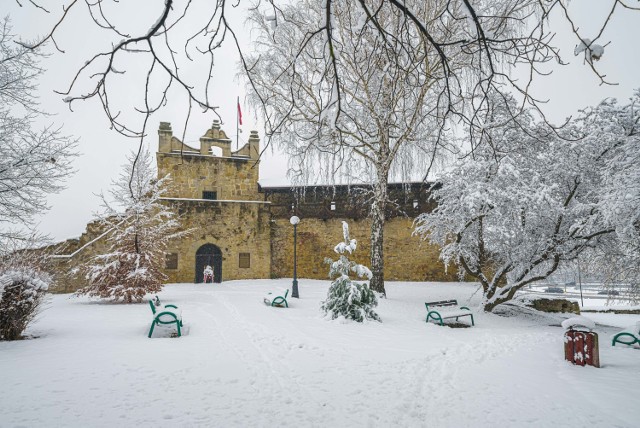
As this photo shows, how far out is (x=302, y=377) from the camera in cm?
459

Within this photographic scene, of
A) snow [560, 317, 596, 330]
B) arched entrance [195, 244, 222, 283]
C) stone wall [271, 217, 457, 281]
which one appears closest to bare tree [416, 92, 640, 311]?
snow [560, 317, 596, 330]

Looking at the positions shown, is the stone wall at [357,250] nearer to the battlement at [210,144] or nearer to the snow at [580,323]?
the battlement at [210,144]

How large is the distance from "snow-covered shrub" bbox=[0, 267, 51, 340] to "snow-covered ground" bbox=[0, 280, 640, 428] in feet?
1.00

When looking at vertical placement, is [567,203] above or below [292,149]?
below

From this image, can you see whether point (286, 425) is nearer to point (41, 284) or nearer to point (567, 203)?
point (41, 284)

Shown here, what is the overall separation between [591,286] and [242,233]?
1591 inches

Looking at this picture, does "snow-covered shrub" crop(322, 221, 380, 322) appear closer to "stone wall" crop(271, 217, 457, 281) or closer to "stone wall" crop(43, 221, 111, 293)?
"stone wall" crop(271, 217, 457, 281)

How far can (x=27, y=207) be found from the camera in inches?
357

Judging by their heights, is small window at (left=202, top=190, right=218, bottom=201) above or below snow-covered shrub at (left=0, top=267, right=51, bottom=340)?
above

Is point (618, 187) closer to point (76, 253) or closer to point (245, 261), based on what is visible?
point (245, 261)

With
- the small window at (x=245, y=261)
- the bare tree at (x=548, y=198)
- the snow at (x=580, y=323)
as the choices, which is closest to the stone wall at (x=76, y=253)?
the small window at (x=245, y=261)

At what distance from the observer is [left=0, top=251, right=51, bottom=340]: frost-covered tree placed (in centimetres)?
589

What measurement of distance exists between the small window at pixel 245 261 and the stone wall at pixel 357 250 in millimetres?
1230

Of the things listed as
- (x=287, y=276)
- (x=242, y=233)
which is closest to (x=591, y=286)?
(x=287, y=276)
